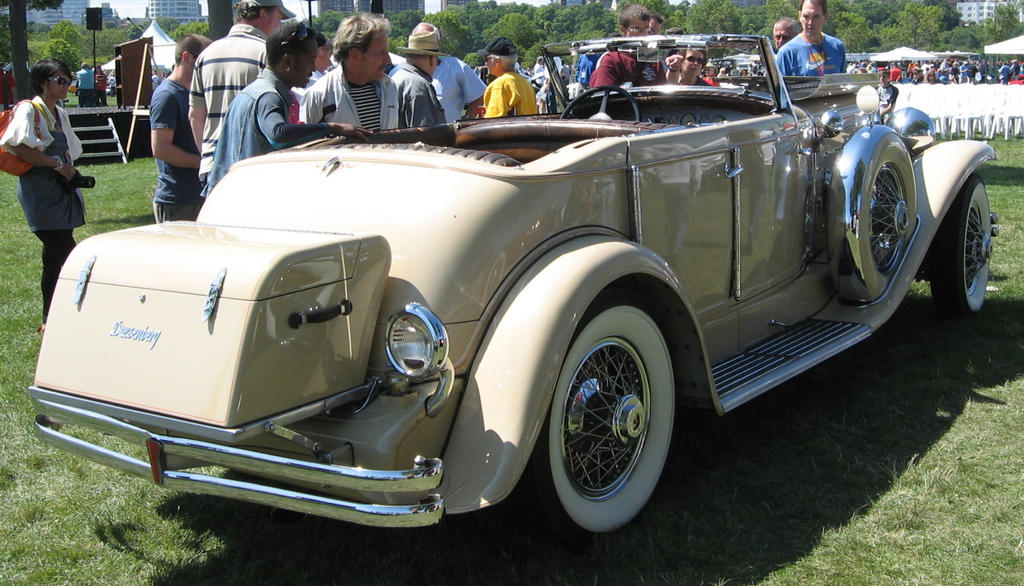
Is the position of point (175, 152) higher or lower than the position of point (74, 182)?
higher

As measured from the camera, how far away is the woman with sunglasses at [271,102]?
13.2 feet

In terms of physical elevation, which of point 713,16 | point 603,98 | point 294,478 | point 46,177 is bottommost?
point 294,478

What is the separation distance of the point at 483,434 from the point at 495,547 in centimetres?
60

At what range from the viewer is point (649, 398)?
3.20 metres

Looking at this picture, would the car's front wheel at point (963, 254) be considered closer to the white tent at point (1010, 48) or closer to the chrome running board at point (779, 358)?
the chrome running board at point (779, 358)

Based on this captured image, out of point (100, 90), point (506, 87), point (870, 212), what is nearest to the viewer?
point (870, 212)

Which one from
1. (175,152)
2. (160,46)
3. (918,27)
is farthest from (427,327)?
(918,27)

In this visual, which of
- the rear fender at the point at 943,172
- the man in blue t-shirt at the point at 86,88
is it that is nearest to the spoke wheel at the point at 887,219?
the rear fender at the point at 943,172

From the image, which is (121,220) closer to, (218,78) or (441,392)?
(218,78)

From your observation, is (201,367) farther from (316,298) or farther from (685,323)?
(685,323)

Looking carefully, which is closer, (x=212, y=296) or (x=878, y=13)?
(x=212, y=296)

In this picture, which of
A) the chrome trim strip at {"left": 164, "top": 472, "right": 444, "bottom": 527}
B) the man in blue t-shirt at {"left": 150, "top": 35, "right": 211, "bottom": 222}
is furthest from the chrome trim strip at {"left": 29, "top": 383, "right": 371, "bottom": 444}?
the man in blue t-shirt at {"left": 150, "top": 35, "right": 211, "bottom": 222}

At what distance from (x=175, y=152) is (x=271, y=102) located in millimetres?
1262

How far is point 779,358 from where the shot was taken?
12.9 feet
